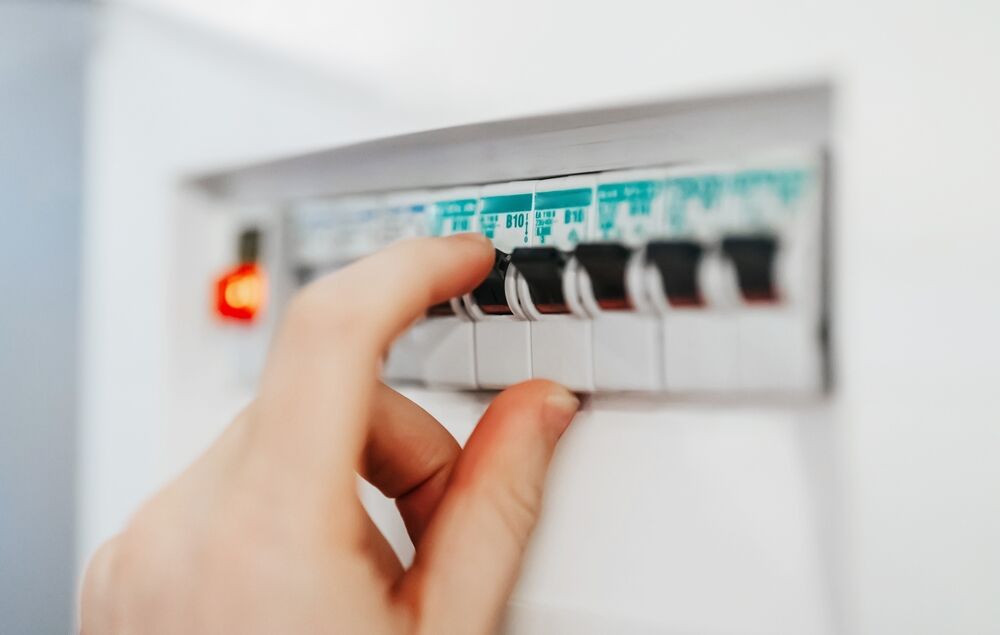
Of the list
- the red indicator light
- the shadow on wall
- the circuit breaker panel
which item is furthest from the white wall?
the shadow on wall

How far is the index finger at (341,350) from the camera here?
1.32 feet

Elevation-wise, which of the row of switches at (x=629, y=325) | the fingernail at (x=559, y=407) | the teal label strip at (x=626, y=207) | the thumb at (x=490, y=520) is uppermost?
the teal label strip at (x=626, y=207)

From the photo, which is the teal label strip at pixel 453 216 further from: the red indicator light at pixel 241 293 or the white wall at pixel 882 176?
the red indicator light at pixel 241 293

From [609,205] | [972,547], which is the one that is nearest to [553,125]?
[609,205]

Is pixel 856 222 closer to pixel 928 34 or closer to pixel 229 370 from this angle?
pixel 928 34

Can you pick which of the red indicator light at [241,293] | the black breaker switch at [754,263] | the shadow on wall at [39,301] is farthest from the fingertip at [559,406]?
the shadow on wall at [39,301]

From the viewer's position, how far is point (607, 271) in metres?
0.39

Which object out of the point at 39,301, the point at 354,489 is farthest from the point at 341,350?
the point at 39,301

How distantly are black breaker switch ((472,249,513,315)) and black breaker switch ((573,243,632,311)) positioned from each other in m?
0.05

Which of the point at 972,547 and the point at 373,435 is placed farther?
the point at 373,435

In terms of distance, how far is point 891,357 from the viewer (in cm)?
32

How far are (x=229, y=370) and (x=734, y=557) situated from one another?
376mm

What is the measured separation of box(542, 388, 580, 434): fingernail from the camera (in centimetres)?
41

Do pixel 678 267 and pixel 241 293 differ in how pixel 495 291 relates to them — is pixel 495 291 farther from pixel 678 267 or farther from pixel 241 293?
pixel 241 293
